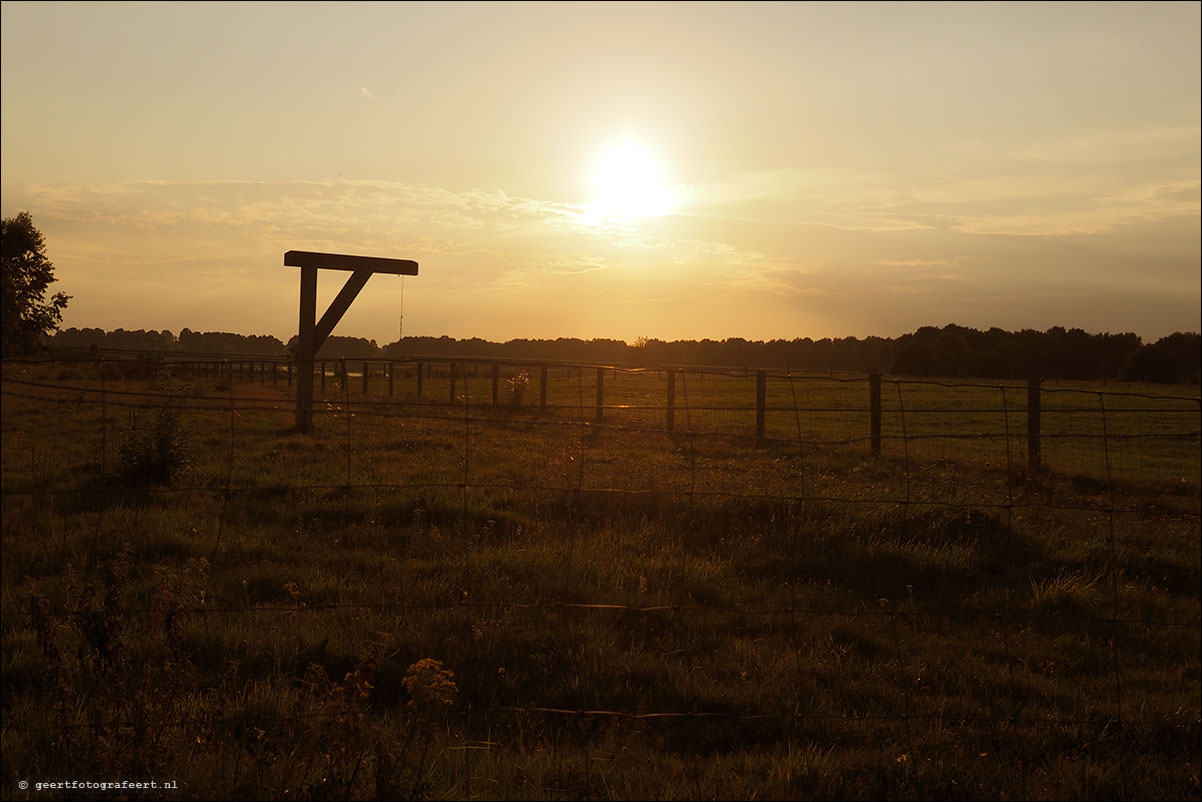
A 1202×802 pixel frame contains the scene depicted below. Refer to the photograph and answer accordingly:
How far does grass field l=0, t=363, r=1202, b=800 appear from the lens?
380cm

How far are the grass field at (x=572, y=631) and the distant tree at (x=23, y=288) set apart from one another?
20654mm

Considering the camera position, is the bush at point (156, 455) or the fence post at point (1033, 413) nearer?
the bush at point (156, 455)

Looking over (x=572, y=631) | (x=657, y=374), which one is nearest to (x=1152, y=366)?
(x=657, y=374)

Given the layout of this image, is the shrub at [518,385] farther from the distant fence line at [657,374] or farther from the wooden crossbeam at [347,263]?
the wooden crossbeam at [347,263]

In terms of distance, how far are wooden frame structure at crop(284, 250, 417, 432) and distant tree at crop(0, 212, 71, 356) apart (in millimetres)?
18775

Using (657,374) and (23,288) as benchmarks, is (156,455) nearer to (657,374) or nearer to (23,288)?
(657,374)

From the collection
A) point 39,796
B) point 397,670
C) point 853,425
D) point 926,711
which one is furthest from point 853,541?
point 853,425

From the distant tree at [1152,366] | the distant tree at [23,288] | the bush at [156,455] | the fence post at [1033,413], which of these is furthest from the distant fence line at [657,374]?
the distant tree at [1152,366]

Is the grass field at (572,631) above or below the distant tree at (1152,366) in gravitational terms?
below

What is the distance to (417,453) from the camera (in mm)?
10812

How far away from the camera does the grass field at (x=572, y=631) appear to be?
12.5 feet

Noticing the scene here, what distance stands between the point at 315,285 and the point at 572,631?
9.01 m

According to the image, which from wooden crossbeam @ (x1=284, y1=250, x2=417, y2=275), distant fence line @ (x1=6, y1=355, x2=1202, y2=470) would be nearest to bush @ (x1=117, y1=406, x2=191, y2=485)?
distant fence line @ (x1=6, y1=355, x2=1202, y2=470)

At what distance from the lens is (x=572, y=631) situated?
546 centimetres
